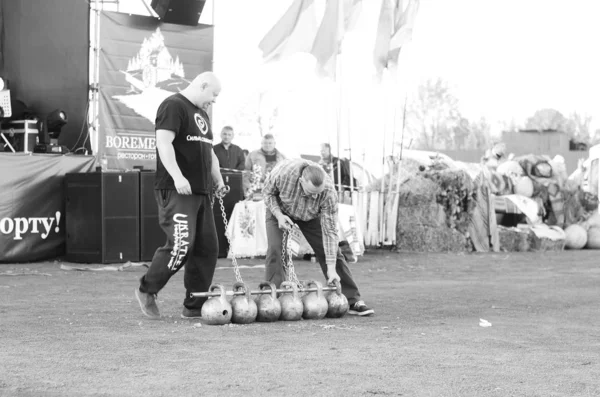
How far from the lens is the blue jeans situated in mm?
8477

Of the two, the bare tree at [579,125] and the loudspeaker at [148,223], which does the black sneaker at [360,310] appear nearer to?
the loudspeaker at [148,223]

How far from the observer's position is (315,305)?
8.09 m

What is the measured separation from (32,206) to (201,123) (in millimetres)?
7373

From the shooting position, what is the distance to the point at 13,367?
5.46 m

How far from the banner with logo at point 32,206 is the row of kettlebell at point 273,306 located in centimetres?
726

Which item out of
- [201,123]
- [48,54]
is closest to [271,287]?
[201,123]

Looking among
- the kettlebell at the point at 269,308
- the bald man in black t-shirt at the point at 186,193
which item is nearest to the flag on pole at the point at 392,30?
the bald man in black t-shirt at the point at 186,193

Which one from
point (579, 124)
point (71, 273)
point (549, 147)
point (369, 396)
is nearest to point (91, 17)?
point (71, 273)

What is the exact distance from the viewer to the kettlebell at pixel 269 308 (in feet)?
26.0

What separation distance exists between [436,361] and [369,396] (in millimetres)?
1220

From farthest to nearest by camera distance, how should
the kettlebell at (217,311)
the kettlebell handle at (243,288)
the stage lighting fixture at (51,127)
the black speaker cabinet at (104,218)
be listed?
the stage lighting fixture at (51,127) → the black speaker cabinet at (104,218) → the kettlebell handle at (243,288) → the kettlebell at (217,311)

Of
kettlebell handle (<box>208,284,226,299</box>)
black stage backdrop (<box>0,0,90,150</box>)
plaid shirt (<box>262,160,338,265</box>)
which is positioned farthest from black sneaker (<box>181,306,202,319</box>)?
black stage backdrop (<box>0,0,90,150</box>)

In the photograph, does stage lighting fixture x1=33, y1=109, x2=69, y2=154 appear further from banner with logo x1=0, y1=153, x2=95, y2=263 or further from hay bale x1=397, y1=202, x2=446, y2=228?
hay bale x1=397, y1=202, x2=446, y2=228

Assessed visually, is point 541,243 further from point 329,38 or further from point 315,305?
point 315,305
